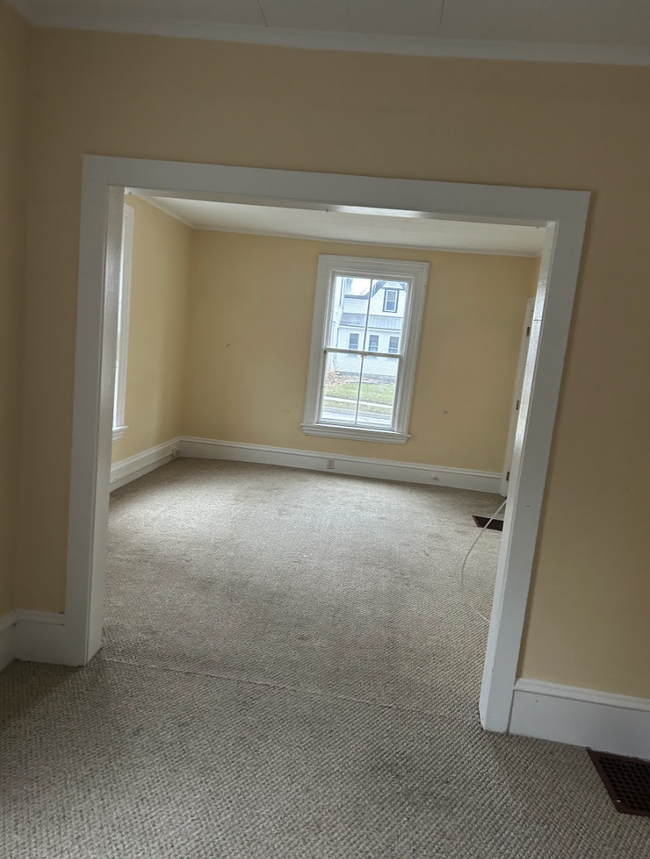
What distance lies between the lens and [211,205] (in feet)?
15.1

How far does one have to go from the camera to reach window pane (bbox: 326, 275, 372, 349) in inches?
229

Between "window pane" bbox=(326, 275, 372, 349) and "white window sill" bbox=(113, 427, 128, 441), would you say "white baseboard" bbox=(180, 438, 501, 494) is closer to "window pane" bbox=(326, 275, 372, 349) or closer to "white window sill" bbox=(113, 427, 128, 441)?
"window pane" bbox=(326, 275, 372, 349)

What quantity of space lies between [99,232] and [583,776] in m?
2.57

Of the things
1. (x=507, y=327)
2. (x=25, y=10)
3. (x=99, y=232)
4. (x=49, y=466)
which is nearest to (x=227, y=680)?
(x=49, y=466)

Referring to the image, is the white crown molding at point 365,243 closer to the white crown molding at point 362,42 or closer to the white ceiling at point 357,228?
the white ceiling at point 357,228

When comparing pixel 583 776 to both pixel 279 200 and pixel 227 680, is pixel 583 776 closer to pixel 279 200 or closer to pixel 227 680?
pixel 227 680

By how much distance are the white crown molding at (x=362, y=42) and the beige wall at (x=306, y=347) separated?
3.85 metres

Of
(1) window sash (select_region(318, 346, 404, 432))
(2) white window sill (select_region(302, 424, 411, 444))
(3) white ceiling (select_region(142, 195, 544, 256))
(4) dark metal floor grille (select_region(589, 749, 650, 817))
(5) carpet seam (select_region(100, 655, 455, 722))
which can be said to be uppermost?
(3) white ceiling (select_region(142, 195, 544, 256))

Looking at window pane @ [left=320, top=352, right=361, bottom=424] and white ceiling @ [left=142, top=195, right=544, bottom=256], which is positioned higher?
white ceiling @ [left=142, top=195, right=544, bottom=256]

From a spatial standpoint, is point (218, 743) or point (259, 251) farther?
point (259, 251)

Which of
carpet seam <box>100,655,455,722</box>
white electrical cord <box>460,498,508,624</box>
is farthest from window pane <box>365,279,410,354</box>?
carpet seam <box>100,655,455,722</box>

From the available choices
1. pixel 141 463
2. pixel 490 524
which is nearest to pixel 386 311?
pixel 490 524

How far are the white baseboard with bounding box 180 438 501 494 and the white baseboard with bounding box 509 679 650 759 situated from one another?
3.86 metres

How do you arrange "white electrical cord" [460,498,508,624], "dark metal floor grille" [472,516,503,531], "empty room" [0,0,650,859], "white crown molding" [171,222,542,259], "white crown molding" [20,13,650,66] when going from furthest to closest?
1. "white crown molding" [171,222,542,259]
2. "dark metal floor grille" [472,516,503,531]
3. "white electrical cord" [460,498,508,624]
4. "white crown molding" [20,13,650,66]
5. "empty room" [0,0,650,859]
